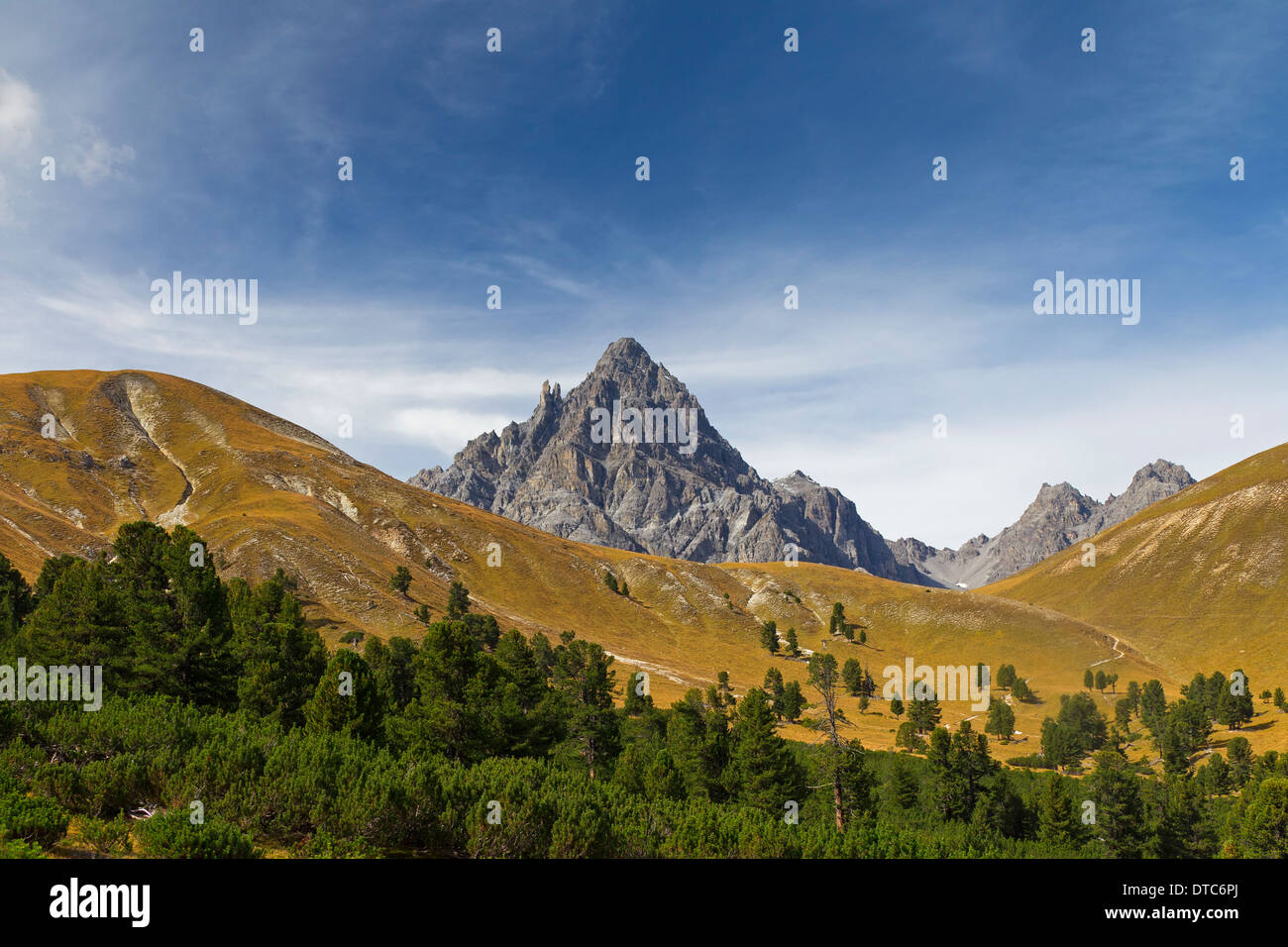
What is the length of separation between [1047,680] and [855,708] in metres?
61.8

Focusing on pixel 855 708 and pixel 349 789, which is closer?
pixel 349 789

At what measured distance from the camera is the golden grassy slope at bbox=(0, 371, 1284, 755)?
122m

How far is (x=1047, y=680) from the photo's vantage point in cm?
16750

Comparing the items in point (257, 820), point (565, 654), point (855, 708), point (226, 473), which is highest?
point (226, 473)

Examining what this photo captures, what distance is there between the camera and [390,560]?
146750mm

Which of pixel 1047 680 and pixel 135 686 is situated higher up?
pixel 135 686

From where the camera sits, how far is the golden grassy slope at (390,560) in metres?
122

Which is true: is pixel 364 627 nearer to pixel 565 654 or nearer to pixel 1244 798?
pixel 565 654

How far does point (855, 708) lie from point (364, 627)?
10257 centimetres
